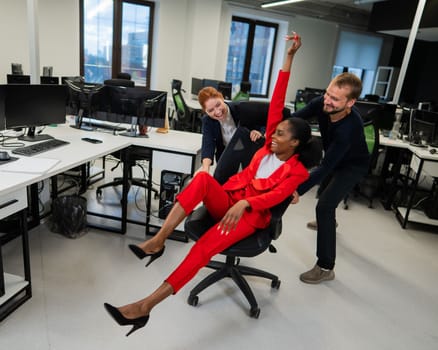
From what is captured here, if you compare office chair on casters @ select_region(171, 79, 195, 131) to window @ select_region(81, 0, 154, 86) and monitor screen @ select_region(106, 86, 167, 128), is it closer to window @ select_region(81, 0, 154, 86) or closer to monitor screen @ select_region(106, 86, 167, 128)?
window @ select_region(81, 0, 154, 86)

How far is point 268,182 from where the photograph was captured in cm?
194

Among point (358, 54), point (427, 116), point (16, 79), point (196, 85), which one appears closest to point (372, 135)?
point (427, 116)

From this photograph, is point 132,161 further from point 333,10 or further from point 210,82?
point 333,10

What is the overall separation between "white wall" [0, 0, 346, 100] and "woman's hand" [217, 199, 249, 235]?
4.78 metres

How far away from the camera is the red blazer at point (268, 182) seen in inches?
72.9

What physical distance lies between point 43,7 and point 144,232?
4308 millimetres

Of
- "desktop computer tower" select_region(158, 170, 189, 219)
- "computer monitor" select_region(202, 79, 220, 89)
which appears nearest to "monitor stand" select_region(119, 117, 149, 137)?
"desktop computer tower" select_region(158, 170, 189, 219)

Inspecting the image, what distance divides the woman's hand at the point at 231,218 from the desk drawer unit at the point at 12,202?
3.39ft

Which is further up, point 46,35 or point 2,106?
point 46,35

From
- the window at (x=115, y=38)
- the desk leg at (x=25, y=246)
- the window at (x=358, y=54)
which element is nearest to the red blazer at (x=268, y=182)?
the desk leg at (x=25, y=246)

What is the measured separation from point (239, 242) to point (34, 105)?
6.01 feet

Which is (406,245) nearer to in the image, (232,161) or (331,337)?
(331,337)

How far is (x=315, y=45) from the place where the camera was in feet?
Result: 27.6

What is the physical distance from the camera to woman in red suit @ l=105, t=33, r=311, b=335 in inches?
65.0
